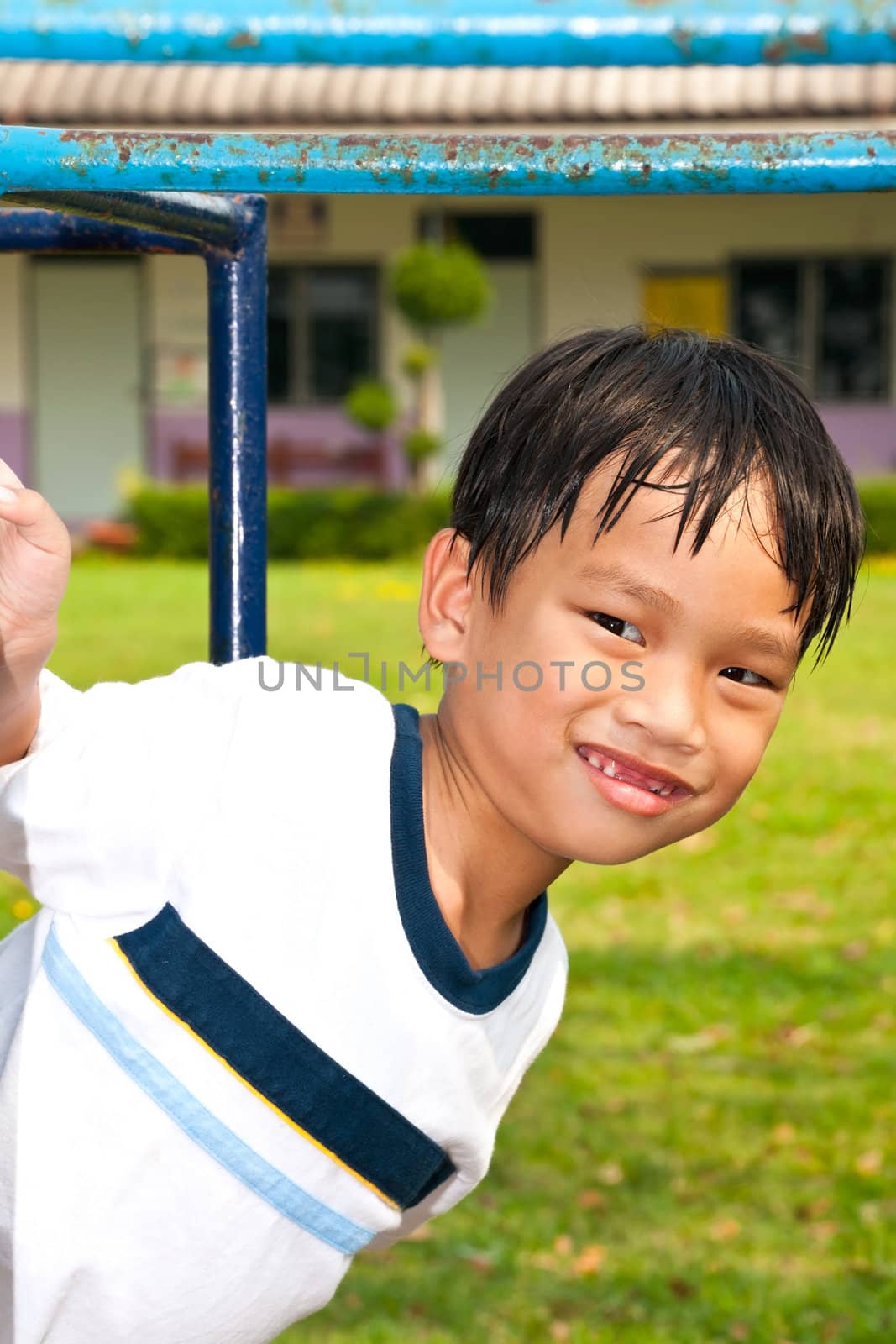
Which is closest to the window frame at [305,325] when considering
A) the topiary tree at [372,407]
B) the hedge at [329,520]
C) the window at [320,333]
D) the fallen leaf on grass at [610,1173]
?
the window at [320,333]

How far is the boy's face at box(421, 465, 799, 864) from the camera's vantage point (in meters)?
1.15

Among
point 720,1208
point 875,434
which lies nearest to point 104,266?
point 875,434

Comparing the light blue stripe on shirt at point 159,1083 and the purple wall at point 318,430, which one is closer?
the light blue stripe on shirt at point 159,1083

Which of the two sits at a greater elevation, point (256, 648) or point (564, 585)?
point (564, 585)

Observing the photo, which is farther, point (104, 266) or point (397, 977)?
point (104, 266)

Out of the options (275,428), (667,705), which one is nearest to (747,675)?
(667,705)

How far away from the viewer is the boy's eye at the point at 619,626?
1157 mm

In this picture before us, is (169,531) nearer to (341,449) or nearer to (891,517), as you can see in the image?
(341,449)

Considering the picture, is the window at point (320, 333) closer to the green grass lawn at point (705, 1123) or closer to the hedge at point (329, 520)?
the hedge at point (329, 520)

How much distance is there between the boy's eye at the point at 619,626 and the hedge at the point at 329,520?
1128 cm

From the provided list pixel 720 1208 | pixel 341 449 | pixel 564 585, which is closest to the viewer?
pixel 564 585

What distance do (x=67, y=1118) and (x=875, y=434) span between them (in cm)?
1528

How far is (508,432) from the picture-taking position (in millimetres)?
1280

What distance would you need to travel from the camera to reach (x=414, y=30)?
138 centimetres
